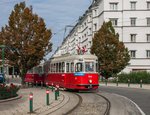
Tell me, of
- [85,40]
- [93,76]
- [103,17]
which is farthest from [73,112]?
[85,40]

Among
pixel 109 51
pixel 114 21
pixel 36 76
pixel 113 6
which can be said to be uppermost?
pixel 113 6

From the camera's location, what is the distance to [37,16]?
4512cm

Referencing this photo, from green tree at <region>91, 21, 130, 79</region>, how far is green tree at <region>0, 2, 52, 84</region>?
24824 millimetres

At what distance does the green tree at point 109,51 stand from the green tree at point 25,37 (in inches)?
977

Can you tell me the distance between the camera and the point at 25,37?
44.3 m

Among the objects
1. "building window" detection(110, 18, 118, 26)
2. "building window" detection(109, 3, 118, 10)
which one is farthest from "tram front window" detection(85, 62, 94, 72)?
"building window" detection(109, 3, 118, 10)

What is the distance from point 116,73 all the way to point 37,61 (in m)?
28.2

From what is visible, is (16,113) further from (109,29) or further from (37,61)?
(109,29)

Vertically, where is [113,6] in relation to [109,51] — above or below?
above

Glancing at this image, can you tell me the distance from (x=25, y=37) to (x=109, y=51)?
27.1 meters

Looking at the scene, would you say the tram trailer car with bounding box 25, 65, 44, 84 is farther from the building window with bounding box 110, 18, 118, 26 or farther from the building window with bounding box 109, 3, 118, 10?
the building window with bounding box 109, 3, 118, 10

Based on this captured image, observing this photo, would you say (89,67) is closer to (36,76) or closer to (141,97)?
(141,97)

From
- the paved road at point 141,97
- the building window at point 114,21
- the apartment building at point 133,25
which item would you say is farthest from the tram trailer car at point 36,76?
the building window at point 114,21

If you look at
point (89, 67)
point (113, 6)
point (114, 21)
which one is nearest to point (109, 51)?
point (114, 21)
